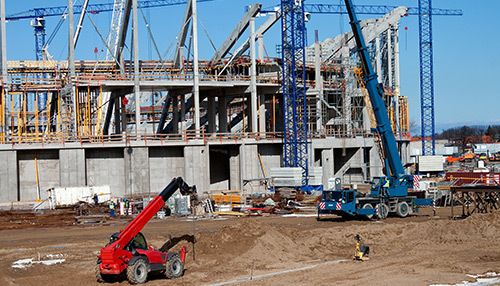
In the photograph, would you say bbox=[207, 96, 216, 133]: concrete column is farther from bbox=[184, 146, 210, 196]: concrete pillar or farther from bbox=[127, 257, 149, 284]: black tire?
bbox=[127, 257, 149, 284]: black tire

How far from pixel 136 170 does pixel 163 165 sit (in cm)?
270

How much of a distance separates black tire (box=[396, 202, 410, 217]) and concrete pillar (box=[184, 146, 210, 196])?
21159 mm

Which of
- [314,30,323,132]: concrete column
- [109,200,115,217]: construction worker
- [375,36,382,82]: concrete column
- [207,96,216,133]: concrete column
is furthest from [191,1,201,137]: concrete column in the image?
[375,36,382,82]: concrete column

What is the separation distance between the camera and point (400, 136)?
7600 centimetres

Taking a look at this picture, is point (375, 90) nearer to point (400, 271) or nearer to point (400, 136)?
point (400, 271)

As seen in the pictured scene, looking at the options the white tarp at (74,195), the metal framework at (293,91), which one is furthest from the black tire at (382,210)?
the metal framework at (293,91)

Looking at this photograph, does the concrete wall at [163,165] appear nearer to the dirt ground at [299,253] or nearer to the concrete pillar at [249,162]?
the concrete pillar at [249,162]

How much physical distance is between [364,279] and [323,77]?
5537cm

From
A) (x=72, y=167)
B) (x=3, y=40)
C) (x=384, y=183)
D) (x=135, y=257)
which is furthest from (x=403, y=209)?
(x=3, y=40)

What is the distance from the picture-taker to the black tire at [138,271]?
19.8m

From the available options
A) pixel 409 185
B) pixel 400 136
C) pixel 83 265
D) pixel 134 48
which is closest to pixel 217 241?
pixel 83 265

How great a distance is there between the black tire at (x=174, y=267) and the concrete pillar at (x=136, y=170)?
107ft

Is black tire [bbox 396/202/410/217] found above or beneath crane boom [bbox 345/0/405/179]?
beneath

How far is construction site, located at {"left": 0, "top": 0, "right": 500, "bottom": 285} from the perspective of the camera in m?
22.5
